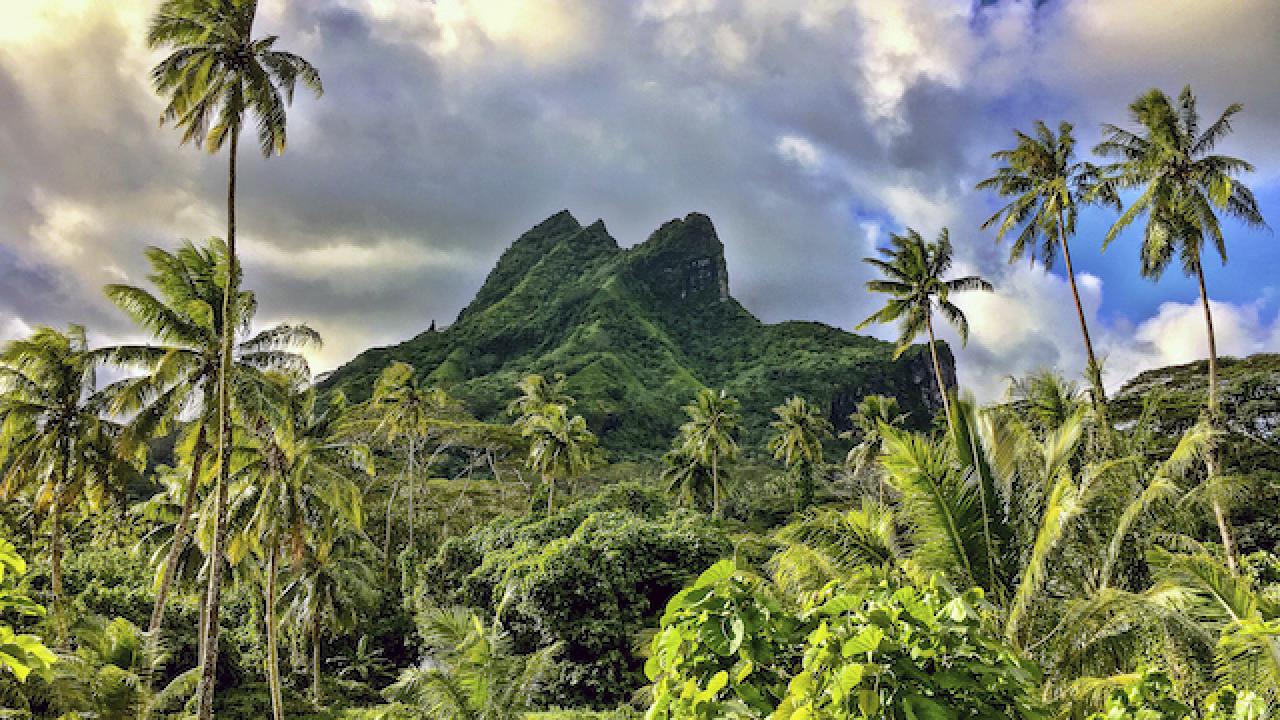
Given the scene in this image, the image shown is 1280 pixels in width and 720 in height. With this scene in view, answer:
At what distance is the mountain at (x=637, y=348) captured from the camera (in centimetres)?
8200

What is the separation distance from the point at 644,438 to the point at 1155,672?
75559 mm

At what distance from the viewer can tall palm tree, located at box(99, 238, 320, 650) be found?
51.8 ft

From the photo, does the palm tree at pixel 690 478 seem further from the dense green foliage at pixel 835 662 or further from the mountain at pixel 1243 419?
the dense green foliage at pixel 835 662

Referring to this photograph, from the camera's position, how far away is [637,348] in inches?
4112

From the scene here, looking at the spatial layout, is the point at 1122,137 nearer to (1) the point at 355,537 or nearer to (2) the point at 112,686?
(2) the point at 112,686

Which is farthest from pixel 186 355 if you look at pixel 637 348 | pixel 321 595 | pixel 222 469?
pixel 637 348

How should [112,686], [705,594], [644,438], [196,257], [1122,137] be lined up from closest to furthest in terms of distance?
[705,594]
[112,686]
[196,257]
[1122,137]
[644,438]

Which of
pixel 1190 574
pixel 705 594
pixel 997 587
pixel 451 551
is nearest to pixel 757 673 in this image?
pixel 705 594

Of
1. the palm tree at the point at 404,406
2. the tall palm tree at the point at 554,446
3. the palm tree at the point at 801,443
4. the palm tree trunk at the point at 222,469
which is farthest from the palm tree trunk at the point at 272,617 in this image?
the palm tree at the point at 801,443

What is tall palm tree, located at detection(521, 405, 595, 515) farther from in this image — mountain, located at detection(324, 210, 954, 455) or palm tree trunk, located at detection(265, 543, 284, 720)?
mountain, located at detection(324, 210, 954, 455)

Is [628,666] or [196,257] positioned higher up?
[196,257]

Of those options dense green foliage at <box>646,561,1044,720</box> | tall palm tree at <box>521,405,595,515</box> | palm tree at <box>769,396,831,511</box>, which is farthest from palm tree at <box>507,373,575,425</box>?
dense green foliage at <box>646,561,1044,720</box>

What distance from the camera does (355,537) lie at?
92.9 feet

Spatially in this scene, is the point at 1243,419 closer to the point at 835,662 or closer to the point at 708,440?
the point at 708,440
